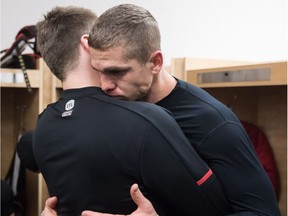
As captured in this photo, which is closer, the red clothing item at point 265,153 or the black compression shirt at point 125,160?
the black compression shirt at point 125,160

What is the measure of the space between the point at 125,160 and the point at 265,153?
56.3 inches

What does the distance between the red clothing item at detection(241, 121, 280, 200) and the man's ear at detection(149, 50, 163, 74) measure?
1.28 meters

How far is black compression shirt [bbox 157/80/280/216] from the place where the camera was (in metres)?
0.85

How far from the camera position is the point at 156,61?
36.7 inches

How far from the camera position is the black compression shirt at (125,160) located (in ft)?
2.60

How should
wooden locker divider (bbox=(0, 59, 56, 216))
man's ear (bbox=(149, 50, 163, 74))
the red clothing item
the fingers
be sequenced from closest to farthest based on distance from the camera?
1. the fingers
2. man's ear (bbox=(149, 50, 163, 74))
3. the red clothing item
4. wooden locker divider (bbox=(0, 59, 56, 216))

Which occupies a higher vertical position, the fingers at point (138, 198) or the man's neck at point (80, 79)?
the man's neck at point (80, 79)

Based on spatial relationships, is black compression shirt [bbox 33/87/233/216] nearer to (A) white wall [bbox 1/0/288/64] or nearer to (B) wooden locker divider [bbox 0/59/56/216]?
(B) wooden locker divider [bbox 0/59/56/216]

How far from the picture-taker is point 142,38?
35.0 inches

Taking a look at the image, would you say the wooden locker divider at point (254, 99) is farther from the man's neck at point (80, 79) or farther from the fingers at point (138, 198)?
the fingers at point (138, 198)

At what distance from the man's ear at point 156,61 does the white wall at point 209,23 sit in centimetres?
215

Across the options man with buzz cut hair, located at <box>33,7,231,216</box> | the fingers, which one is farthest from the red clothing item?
the fingers

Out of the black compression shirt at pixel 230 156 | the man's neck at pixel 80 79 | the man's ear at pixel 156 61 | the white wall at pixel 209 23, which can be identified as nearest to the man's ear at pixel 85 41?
the man's neck at pixel 80 79

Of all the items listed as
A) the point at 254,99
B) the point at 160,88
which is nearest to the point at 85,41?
the point at 160,88
